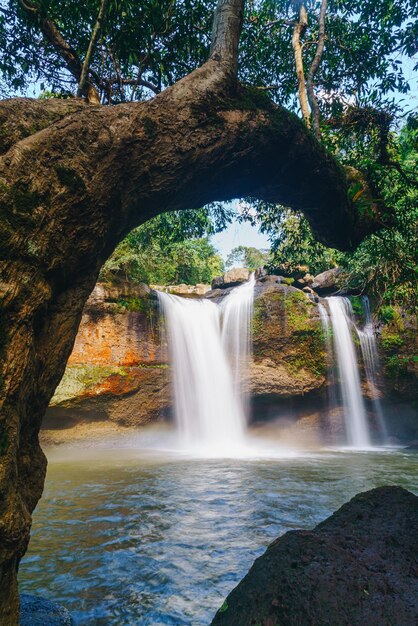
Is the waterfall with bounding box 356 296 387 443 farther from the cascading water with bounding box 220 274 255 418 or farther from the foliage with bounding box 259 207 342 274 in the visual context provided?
the foliage with bounding box 259 207 342 274

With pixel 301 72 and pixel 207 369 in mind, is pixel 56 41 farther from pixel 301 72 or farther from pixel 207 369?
pixel 207 369

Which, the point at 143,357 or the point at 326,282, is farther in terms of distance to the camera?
the point at 326,282

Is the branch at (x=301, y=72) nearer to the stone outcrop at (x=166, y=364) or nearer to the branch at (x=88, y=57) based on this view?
the branch at (x=88, y=57)

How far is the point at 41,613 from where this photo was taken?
2680mm

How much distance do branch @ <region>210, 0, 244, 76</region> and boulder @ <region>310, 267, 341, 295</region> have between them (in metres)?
15.4

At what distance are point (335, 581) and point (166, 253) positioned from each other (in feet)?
65.9

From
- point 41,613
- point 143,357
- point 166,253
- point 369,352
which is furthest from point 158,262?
point 41,613

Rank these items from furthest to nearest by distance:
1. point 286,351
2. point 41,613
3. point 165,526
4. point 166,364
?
point 286,351 < point 166,364 < point 165,526 < point 41,613

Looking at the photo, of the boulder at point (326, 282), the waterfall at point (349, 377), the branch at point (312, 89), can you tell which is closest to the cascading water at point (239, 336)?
the waterfall at point (349, 377)

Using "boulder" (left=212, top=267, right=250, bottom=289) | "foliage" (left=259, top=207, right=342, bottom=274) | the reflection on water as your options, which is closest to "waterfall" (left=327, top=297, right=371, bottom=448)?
the reflection on water

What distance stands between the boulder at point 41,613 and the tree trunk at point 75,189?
801 mm

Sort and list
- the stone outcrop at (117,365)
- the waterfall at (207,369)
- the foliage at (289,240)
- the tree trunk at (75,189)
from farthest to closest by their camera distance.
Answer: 1. the waterfall at (207,369)
2. the stone outcrop at (117,365)
3. the foliage at (289,240)
4. the tree trunk at (75,189)

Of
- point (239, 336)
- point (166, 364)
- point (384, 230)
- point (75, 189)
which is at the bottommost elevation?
point (166, 364)

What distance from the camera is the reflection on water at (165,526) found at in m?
3.24
